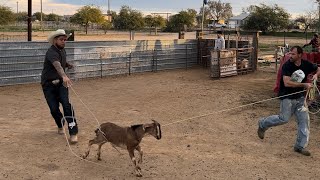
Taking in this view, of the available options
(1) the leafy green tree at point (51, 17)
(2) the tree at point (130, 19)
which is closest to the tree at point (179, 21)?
(2) the tree at point (130, 19)

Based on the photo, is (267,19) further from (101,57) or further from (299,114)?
(299,114)

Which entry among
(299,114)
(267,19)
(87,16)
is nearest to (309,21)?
(267,19)

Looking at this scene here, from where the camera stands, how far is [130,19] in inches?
2349

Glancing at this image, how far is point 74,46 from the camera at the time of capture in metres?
14.7

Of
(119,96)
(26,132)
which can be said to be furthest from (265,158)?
(119,96)

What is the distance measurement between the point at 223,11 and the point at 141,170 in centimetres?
9490

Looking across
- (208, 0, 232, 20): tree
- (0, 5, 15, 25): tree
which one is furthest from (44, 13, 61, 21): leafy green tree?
(0, 5, 15, 25): tree

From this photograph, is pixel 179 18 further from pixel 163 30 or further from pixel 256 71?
pixel 256 71

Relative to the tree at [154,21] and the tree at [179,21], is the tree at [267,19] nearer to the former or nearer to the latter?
the tree at [179,21]

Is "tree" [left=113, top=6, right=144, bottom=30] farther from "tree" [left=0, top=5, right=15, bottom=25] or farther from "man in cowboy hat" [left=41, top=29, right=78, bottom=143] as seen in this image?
"man in cowboy hat" [left=41, top=29, right=78, bottom=143]

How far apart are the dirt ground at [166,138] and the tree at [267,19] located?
5390cm

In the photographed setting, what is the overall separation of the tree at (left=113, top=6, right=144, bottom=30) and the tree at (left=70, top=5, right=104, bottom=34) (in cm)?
321

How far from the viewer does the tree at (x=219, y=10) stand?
9562 cm

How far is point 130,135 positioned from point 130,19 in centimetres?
5523
